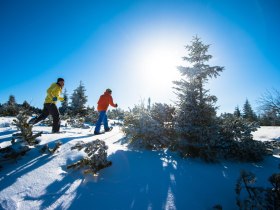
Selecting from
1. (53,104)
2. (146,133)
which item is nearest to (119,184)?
(146,133)

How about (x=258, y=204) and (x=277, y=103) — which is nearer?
(x=258, y=204)

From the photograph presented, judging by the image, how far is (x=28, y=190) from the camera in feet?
8.84

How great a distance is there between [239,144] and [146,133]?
2.52 m

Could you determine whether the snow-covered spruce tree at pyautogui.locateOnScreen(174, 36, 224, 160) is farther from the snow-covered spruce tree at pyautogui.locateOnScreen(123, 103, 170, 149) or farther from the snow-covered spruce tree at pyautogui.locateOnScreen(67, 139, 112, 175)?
the snow-covered spruce tree at pyautogui.locateOnScreen(67, 139, 112, 175)

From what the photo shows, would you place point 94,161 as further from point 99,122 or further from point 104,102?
point 104,102

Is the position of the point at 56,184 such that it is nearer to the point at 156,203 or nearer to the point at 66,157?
the point at 66,157

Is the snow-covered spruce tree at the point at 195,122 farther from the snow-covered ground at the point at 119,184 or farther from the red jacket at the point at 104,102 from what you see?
the red jacket at the point at 104,102

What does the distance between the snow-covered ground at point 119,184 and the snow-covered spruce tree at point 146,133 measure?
102 centimetres

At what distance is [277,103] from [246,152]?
30.1m

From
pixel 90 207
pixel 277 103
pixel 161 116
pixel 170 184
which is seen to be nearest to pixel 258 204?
pixel 170 184

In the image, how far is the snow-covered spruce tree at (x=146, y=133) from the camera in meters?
5.43

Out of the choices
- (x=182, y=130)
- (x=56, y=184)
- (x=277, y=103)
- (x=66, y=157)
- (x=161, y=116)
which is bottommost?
(x=56, y=184)

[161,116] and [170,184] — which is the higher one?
[161,116]

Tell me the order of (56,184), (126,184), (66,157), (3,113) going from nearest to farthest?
(56,184), (126,184), (66,157), (3,113)
